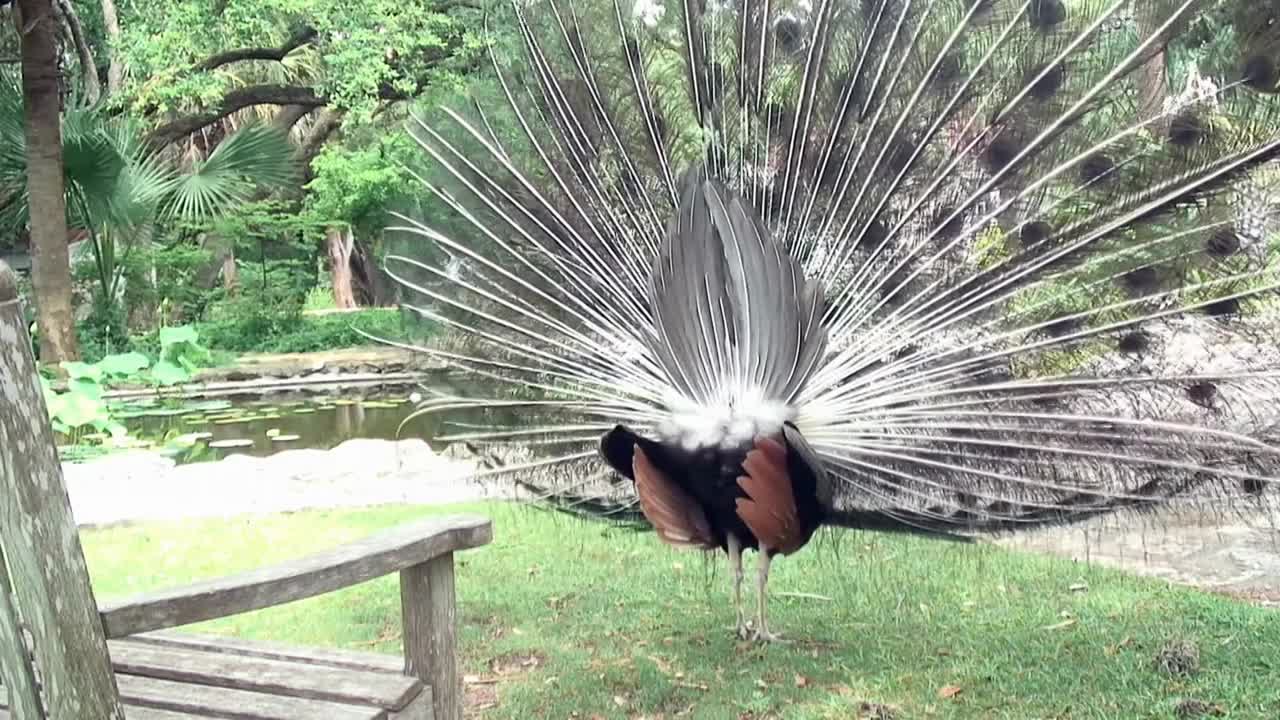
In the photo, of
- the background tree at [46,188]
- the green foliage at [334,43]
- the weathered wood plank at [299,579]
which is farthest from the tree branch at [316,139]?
the weathered wood plank at [299,579]

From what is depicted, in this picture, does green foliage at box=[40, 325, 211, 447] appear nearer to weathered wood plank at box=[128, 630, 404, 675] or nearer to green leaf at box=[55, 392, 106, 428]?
green leaf at box=[55, 392, 106, 428]

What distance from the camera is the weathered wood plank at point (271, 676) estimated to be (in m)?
2.15

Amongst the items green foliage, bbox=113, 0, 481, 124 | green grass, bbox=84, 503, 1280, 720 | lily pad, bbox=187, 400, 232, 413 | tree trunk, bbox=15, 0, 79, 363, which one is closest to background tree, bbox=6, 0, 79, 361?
tree trunk, bbox=15, 0, 79, 363

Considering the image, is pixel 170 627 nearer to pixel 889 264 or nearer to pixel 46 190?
pixel 889 264

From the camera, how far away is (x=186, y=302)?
14734mm

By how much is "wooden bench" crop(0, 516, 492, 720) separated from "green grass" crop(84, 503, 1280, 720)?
1064 millimetres

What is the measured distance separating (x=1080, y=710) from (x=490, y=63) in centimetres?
282

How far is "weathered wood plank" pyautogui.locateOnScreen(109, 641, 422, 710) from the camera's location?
7.07 ft

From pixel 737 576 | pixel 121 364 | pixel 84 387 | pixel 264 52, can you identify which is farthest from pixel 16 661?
pixel 264 52

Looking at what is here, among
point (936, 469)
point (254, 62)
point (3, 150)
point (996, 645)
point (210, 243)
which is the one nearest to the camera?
point (936, 469)

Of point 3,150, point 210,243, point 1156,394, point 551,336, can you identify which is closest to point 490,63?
point 551,336

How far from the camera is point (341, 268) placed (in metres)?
19.9

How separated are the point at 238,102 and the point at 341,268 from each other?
19.8 feet

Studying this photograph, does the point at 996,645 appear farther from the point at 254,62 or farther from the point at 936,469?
the point at 254,62
